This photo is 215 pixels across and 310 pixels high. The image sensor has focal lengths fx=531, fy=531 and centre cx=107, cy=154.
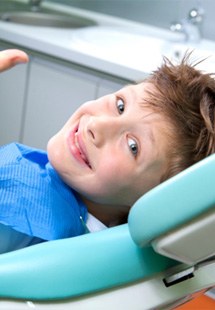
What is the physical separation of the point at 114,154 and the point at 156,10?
1.75 meters

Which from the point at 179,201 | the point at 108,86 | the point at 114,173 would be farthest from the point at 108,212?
the point at 108,86

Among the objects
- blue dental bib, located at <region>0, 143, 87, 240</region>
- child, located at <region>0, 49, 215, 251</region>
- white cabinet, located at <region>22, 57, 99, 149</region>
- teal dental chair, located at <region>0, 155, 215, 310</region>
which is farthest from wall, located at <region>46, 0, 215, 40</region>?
teal dental chair, located at <region>0, 155, 215, 310</region>

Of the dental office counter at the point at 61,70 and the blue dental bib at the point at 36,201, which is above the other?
the blue dental bib at the point at 36,201

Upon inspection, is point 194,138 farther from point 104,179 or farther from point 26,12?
point 26,12

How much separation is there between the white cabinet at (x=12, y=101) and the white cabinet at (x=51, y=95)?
4 cm

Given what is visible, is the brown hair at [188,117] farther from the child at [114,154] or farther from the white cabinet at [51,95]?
the white cabinet at [51,95]

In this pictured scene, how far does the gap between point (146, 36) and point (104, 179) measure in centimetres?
163

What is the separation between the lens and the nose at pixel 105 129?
0.88 metres

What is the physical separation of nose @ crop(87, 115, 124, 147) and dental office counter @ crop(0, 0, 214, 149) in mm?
908

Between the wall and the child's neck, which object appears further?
the wall

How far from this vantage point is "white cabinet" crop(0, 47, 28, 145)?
2.18m

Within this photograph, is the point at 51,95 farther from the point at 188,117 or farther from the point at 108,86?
the point at 188,117

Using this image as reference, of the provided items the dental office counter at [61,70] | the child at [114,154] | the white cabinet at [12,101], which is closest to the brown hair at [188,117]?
the child at [114,154]

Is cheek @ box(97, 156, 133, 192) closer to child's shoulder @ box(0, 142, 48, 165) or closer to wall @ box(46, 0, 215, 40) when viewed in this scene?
child's shoulder @ box(0, 142, 48, 165)
